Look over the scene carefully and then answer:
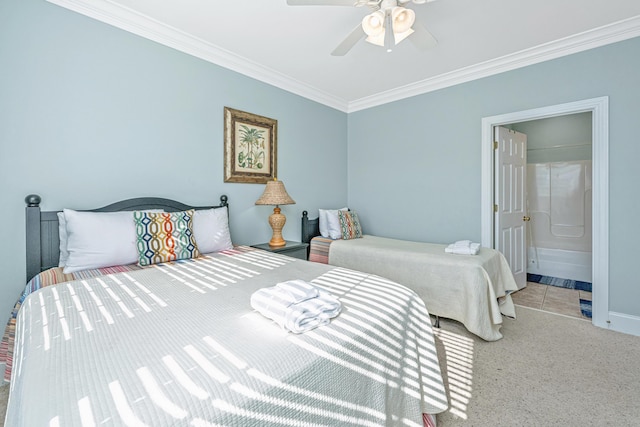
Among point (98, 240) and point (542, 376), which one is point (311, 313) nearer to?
point (98, 240)

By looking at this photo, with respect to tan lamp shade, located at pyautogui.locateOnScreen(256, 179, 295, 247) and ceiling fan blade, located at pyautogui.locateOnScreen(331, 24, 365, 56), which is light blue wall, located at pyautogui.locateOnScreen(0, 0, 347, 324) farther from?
ceiling fan blade, located at pyautogui.locateOnScreen(331, 24, 365, 56)

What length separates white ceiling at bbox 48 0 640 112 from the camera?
2.15 metres

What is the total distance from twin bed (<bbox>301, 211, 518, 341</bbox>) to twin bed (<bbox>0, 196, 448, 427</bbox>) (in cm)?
111

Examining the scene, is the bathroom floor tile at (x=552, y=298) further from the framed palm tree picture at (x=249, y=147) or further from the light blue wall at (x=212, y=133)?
the framed palm tree picture at (x=249, y=147)

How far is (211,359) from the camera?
2.75ft

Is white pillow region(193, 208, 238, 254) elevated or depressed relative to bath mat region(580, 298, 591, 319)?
elevated

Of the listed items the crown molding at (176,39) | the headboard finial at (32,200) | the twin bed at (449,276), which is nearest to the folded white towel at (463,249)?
the twin bed at (449,276)

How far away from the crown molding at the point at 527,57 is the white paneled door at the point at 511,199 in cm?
66

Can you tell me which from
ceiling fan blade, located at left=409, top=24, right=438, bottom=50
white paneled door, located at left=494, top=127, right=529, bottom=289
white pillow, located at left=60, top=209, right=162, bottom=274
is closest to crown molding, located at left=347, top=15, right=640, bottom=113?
white paneled door, located at left=494, top=127, right=529, bottom=289

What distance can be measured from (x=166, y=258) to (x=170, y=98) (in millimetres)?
1415

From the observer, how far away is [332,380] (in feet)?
2.98

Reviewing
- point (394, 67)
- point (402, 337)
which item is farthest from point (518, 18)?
point (402, 337)

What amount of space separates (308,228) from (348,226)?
52 centimetres

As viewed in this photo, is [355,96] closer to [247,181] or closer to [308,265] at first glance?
[247,181]
